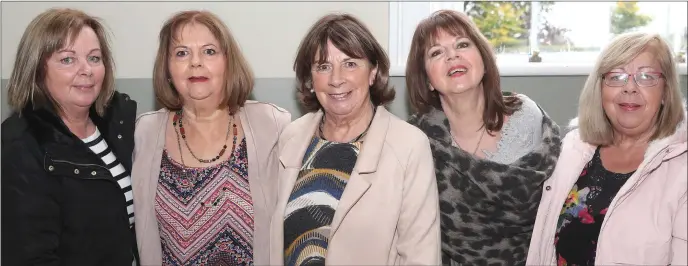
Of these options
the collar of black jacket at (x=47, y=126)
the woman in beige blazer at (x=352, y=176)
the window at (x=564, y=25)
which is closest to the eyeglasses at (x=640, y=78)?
the woman in beige blazer at (x=352, y=176)

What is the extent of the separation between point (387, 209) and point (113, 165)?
3.49 ft

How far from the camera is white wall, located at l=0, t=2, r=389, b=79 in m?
3.16

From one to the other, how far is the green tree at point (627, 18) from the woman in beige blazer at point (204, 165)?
213 cm

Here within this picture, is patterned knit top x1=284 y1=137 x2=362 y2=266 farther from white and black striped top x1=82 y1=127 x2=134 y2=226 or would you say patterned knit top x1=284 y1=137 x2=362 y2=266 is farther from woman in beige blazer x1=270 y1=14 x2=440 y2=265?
white and black striped top x1=82 y1=127 x2=134 y2=226

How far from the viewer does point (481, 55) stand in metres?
2.42

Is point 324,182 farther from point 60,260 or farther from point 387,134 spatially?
point 60,260

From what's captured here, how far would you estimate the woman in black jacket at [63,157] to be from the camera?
218 cm

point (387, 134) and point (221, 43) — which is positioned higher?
point (221, 43)

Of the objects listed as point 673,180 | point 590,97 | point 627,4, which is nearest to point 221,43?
point 590,97

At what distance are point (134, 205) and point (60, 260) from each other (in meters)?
0.33

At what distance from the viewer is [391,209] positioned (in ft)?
7.15

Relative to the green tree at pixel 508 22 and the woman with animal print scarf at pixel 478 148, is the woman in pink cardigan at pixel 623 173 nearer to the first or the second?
the woman with animal print scarf at pixel 478 148

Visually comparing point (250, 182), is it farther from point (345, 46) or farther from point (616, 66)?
point (616, 66)

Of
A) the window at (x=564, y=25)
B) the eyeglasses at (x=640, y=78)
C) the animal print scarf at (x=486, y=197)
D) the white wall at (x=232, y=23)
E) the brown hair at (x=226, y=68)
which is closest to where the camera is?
the eyeglasses at (x=640, y=78)
